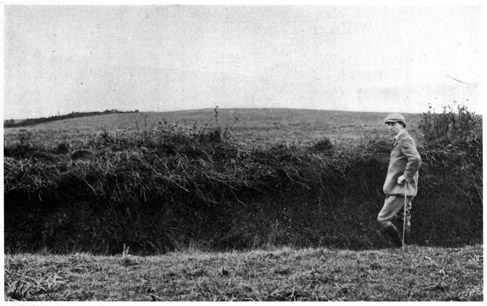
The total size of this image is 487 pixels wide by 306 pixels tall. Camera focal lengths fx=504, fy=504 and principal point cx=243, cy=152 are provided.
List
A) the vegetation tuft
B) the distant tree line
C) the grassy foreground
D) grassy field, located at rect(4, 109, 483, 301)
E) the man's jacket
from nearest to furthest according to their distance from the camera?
1. the grassy foreground
2. grassy field, located at rect(4, 109, 483, 301)
3. the man's jacket
4. the vegetation tuft
5. the distant tree line

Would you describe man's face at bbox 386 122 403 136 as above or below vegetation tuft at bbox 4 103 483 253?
above

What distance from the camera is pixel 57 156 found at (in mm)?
9250

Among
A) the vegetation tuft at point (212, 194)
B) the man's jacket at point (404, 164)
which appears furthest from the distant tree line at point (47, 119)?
the man's jacket at point (404, 164)

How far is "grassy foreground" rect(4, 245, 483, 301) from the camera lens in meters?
6.08

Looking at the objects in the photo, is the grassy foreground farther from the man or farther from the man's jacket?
the man's jacket

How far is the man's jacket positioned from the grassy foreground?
962mm

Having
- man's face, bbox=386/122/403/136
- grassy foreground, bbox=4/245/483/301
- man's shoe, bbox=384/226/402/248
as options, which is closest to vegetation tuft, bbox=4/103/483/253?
man's shoe, bbox=384/226/402/248

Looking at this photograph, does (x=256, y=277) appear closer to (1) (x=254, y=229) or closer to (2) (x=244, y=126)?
(1) (x=254, y=229)

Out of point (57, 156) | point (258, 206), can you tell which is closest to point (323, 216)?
point (258, 206)

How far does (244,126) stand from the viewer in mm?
10266

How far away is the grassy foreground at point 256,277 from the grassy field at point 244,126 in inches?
118

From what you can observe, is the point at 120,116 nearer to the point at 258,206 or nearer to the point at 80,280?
the point at 258,206

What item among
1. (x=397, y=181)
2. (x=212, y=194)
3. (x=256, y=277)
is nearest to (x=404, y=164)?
(x=397, y=181)
